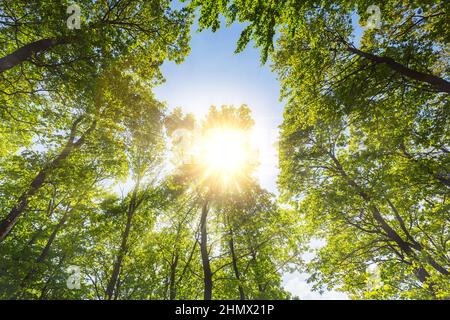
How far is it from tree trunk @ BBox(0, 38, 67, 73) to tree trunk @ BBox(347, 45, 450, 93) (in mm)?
10060

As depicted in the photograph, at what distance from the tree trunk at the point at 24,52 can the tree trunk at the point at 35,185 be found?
3.59 meters

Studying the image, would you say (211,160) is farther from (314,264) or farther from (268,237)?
(314,264)

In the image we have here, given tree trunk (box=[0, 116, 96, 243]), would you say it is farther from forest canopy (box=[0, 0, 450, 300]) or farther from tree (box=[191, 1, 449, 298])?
tree (box=[191, 1, 449, 298])

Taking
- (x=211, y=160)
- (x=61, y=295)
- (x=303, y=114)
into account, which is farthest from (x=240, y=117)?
(x=61, y=295)

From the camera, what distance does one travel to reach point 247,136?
14.0 metres

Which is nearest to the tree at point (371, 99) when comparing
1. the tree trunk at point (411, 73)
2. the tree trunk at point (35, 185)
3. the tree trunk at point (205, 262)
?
the tree trunk at point (411, 73)

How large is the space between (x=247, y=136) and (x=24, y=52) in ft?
36.4

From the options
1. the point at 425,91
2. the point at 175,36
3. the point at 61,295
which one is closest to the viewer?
the point at 425,91

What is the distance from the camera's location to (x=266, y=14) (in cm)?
511

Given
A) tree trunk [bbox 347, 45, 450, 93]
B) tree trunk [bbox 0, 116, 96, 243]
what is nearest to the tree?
tree trunk [bbox 347, 45, 450, 93]

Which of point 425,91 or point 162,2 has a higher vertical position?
point 162,2

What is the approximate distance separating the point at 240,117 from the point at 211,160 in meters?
3.61

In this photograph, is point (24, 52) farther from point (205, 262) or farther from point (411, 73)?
point (411, 73)

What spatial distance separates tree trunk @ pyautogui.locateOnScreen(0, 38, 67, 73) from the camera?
587 centimetres
